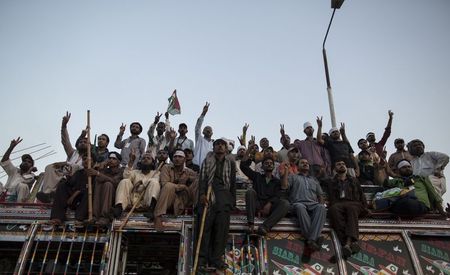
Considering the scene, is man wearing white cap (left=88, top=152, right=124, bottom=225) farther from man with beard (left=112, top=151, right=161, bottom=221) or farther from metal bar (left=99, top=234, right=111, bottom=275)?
metal bar (left=99, top=234, right=111, bottom=275)

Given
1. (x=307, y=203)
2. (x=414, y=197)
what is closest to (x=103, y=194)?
(x=307, y=203)

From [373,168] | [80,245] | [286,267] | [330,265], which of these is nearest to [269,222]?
[286,267]

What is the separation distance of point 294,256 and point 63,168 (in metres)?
5.09

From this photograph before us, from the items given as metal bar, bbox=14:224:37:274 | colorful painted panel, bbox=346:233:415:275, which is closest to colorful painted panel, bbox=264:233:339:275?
colorful painted panel, bbox=346:233:415:275

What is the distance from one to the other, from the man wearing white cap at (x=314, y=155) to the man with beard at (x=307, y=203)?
126 centimetres

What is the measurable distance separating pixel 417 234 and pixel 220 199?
12.3ft

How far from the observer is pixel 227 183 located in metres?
6.45

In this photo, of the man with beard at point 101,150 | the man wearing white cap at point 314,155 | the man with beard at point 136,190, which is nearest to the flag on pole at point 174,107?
the man with beard at point 101,150

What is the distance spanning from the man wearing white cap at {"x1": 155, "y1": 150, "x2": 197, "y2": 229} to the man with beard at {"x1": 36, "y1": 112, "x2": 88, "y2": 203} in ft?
7.01

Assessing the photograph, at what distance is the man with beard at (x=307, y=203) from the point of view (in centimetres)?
630

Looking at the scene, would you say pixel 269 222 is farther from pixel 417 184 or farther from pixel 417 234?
pixel 417 184

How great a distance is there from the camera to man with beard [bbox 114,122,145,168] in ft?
29.8

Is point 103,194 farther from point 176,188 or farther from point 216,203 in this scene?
point 216,203

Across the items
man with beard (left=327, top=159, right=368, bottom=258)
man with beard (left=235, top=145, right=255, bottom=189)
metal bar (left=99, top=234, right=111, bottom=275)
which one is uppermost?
man with beard (left=235, top=145, right=255, bottom=189)
